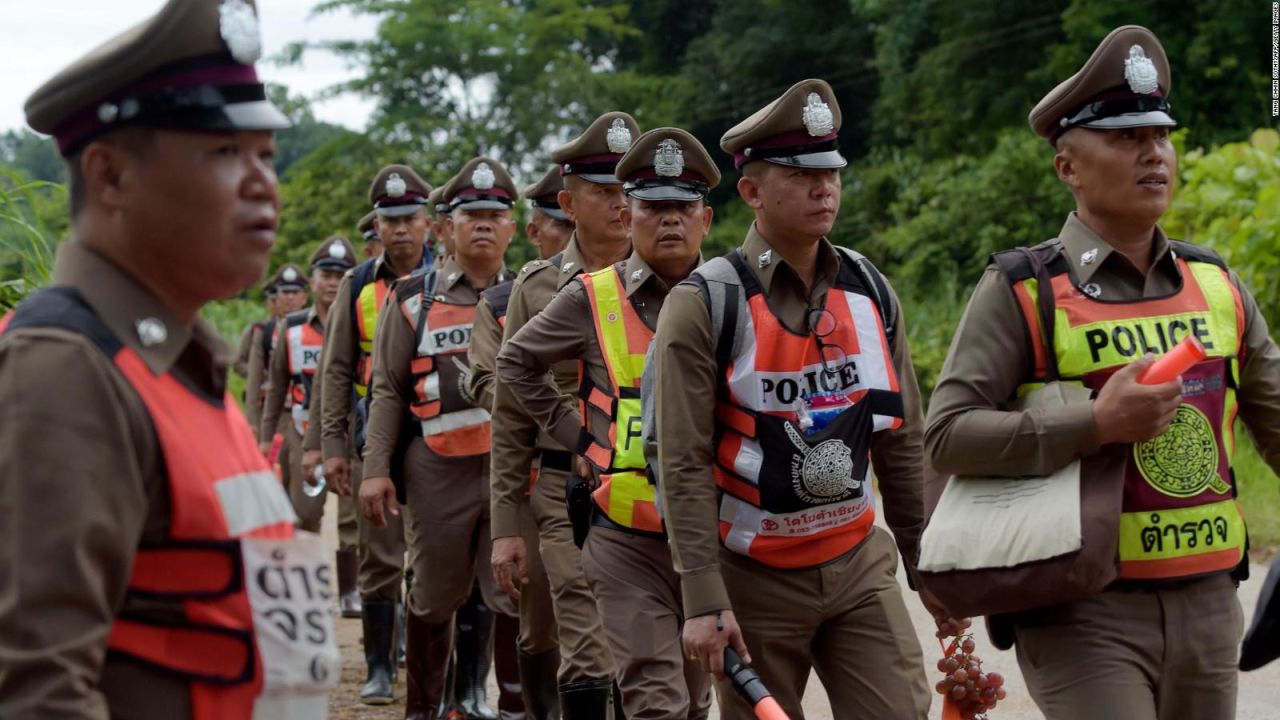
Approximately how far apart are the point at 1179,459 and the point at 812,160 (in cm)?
155

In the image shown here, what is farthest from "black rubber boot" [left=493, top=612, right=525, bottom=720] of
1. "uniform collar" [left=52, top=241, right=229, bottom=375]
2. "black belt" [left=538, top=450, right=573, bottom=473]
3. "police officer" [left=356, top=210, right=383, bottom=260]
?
"uniform collar" [left=52, top=241, right=229, bottom=375]

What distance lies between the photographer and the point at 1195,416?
14.8 ft

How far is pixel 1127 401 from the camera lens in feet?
14.1

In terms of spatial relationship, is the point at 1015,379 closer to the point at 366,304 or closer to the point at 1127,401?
the point at 1127,401

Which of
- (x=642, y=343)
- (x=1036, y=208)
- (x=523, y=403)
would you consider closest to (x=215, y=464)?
(x=642, y=343)

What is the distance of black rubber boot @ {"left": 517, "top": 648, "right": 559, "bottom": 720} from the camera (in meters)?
7.86

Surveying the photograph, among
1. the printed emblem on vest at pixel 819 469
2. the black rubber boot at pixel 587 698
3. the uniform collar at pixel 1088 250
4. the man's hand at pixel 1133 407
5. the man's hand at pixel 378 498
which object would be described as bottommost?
the black rubber boot at pixel 587 698

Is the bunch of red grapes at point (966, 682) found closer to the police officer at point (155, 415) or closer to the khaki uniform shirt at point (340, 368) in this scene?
the police officer at point (155, 415)

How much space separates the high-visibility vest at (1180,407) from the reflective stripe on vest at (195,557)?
2492mm

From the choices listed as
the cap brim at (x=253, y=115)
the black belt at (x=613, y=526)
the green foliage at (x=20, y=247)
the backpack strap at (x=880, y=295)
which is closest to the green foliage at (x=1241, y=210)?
the black belt at (x=613, y=526)

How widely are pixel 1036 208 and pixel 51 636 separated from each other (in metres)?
27.6

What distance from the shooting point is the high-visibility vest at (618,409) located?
6102mm

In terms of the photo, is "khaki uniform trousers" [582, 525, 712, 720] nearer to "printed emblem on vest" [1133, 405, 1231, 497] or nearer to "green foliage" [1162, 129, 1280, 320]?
"printed emblem on vest" [1133, 405, 1231, 497]

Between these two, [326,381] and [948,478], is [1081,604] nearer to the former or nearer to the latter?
[948,478]
